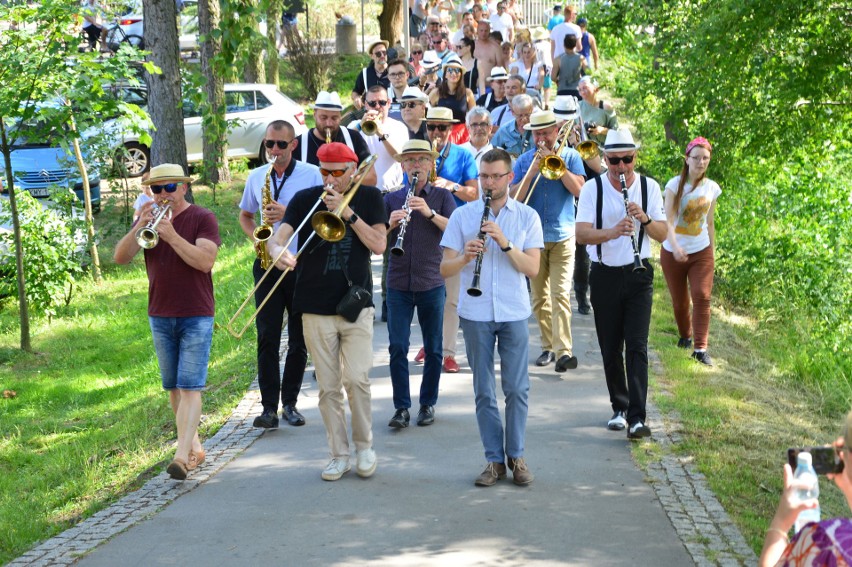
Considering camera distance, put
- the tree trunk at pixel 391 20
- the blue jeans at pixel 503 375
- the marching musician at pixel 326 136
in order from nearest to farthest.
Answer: the blue jeans at pixel 503 375 < the marching musician at pixel 326 136 < the tree trunk at pixel 391 20

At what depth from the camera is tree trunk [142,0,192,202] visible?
43.6 ft

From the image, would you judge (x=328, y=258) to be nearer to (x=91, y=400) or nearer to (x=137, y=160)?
(x=91, y=400)

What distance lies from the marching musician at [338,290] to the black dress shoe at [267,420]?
1157 mm

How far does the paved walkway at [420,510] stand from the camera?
6.07 metres

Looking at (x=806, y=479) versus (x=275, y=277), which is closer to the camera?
(x=806, y=479)

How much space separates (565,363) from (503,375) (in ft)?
8.93

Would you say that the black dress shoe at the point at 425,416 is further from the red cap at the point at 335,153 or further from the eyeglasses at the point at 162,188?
the eyeglasses at the point at 162,188

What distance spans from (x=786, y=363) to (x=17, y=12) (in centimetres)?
850

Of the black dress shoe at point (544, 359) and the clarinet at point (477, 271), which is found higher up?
the clarinet at point (477, 271)

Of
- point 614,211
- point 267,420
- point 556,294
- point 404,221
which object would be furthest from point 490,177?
point 556,294

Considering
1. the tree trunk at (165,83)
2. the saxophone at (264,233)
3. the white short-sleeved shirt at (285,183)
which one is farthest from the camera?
the tree trunk at (165,83)

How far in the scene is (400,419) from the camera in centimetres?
834

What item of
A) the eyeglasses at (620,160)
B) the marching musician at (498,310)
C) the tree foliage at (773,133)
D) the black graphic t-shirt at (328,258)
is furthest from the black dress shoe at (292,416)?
the tree foliage at (773,133)

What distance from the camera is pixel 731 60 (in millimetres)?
9867
